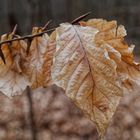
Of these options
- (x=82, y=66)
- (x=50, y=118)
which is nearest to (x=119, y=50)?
(x=82, y=66)

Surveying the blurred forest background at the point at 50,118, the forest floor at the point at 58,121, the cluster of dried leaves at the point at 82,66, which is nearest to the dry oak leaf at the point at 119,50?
the cluster of dried leaves at the point at 82,66

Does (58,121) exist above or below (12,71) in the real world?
below

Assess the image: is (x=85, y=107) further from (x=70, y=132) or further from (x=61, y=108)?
(x=61, y=108)

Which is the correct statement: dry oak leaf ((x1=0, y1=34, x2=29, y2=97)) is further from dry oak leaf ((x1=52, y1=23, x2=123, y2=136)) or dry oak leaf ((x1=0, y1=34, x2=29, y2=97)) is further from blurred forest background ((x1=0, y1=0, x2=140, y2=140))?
blurred forest background ((x1=0, y1=0, x2=140, y2=140))

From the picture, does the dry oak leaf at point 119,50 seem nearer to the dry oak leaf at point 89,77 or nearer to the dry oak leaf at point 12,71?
the dry oak leaf at point 89,77

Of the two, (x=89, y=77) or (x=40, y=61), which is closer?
(x=89, y=77)

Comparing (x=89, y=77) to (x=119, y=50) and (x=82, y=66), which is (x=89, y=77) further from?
(x=119, y=50)
